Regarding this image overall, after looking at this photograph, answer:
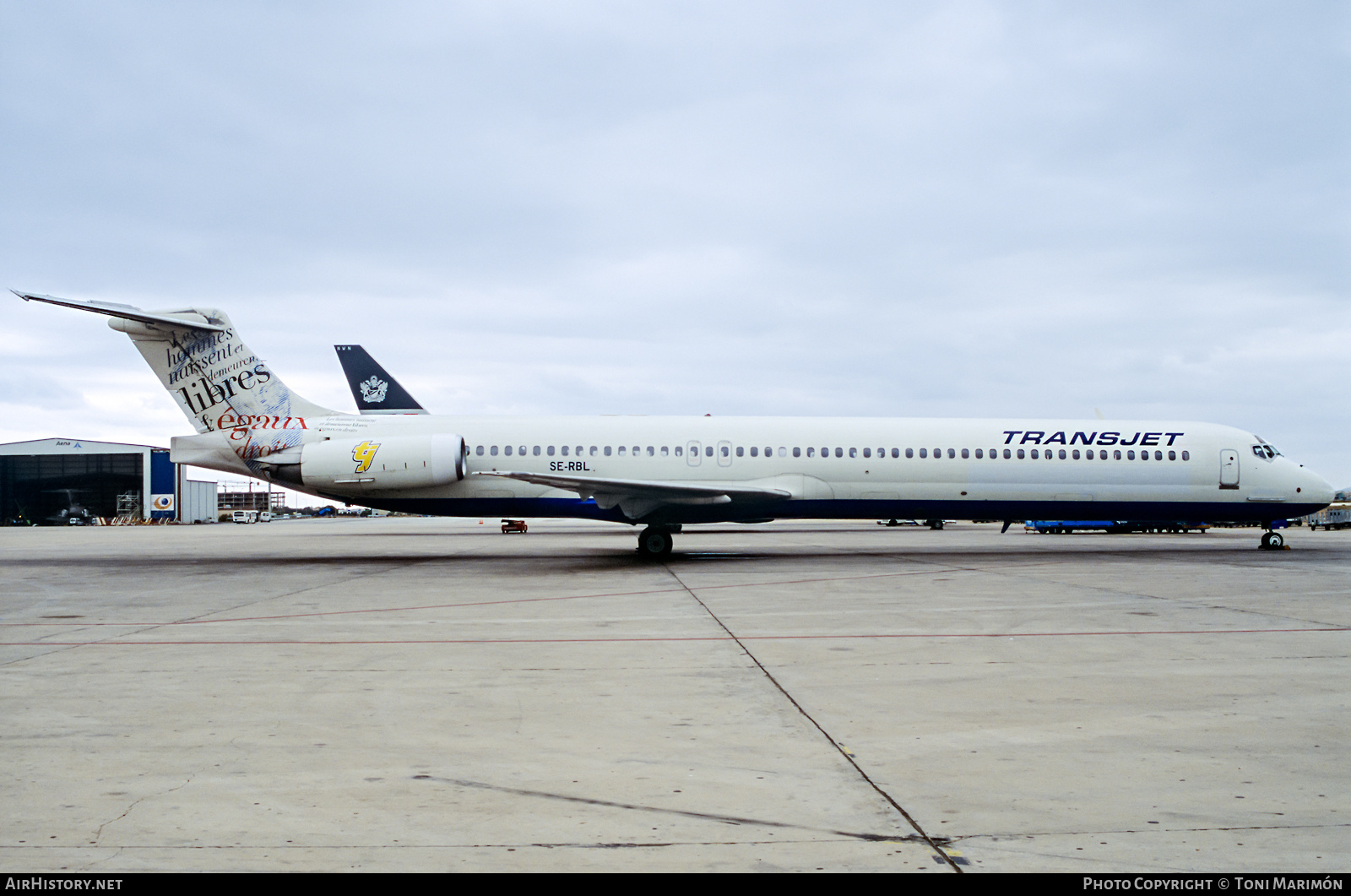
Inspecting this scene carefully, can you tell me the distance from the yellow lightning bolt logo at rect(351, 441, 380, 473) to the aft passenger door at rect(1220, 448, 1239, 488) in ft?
60.8

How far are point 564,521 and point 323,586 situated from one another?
44.8m

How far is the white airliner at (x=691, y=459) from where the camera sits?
733 inches

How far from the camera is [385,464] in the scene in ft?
59.9

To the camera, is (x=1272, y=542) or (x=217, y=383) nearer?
(x=217, y=383)

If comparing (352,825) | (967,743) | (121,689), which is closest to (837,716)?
(967,743)

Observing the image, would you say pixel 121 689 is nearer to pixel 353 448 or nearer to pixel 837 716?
pixel 837 716

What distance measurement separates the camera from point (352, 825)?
12.2 feet

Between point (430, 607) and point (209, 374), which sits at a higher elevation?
point (209, 374)

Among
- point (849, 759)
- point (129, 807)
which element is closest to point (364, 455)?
point (129, 807)

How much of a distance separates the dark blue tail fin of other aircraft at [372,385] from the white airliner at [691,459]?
9.87 metres

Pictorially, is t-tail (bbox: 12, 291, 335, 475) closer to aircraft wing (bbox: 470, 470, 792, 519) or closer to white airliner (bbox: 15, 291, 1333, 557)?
white airliner (bbox: 15, 291, 1333, 557)

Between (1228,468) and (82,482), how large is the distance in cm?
8295

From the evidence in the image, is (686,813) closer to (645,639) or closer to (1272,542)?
(645,639)

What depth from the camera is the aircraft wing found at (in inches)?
652
